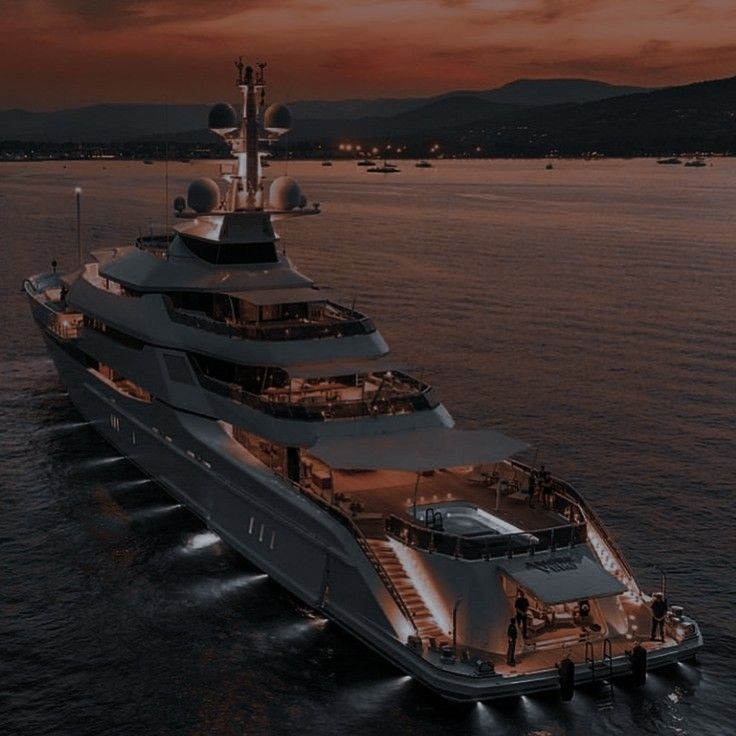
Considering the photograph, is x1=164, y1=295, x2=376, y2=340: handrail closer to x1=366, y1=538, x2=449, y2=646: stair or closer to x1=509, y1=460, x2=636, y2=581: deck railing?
x1=509, y1=460, x2=636, y2=581: deck railing

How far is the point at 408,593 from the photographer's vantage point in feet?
71.7

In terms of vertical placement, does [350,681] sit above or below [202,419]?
below

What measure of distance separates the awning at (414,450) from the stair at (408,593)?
1.95m

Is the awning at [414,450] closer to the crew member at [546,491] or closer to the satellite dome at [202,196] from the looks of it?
the crew member at [546,491]

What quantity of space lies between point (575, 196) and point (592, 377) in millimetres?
125979

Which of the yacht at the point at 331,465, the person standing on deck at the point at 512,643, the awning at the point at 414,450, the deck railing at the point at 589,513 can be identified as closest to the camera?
the person standing on deck at the point at 512,643

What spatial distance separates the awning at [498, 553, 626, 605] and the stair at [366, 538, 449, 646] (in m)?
1.73

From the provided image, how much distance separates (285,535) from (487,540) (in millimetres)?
5671

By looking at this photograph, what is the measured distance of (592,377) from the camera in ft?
153

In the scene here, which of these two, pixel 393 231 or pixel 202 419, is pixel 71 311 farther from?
pixel 393 231

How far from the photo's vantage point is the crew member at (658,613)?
21531 millimetres

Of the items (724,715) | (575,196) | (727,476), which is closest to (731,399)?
(727,476)

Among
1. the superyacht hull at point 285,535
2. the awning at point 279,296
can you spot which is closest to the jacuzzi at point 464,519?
the superyacht hull at point 285,535

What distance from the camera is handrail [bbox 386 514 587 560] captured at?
2142 cm
